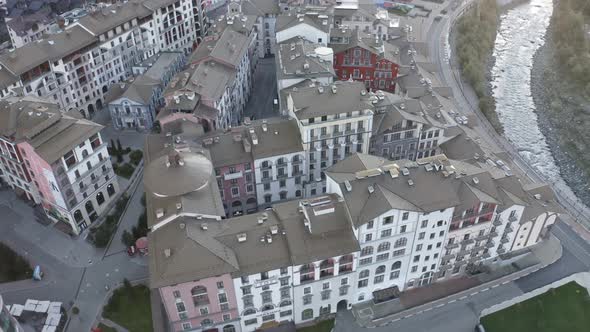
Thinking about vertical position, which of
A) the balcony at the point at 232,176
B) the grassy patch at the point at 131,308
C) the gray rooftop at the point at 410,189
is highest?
the gray rooftop at the point at 410,189

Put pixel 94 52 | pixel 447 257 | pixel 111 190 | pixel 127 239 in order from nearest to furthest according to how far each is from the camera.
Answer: pixel 447 257 → pixel 127 239 → pixel 111 190 → pixel 94 52

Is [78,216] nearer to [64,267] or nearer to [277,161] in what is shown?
[64,267]

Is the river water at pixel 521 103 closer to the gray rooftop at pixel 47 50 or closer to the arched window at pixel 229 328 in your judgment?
the arched window at pixel 229 328

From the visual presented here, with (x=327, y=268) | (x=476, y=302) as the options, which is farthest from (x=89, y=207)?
(x=476, y=302)

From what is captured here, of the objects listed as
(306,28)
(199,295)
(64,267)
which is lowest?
(64,267)

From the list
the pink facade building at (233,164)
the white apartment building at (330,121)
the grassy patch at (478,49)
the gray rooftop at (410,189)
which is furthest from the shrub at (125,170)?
the grassy patch at (478,49)

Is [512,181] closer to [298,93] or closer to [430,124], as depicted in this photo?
[430,124]

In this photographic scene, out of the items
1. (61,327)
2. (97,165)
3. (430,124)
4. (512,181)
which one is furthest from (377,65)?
(61,327)

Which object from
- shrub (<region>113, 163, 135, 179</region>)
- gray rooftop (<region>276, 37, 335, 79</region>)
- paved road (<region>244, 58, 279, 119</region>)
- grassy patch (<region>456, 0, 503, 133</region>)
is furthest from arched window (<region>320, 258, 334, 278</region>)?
grassy patch (<region>456, 0, 503, 133</region>)
